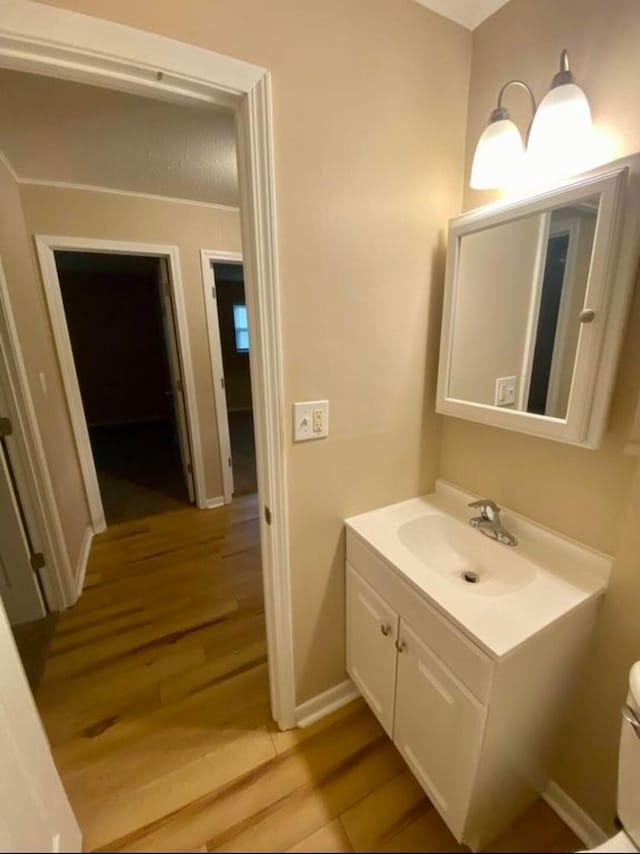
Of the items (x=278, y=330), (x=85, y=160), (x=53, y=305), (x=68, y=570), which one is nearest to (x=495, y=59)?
(x=278, y=330)

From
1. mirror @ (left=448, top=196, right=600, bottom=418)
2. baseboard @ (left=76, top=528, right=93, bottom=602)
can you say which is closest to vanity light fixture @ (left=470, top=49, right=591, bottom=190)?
mirror @ (left=448, top=196, right=600, bottom=418)

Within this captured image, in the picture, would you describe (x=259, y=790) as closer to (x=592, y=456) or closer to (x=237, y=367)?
(x=592, y=456)

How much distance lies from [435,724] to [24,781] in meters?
0.91

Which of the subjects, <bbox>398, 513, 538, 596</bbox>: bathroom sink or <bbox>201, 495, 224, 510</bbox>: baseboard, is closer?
<bbox>398, 513, 538, 596</bbox>: bathroom sink

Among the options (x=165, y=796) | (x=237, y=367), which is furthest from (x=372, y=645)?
(x=237, y=367)

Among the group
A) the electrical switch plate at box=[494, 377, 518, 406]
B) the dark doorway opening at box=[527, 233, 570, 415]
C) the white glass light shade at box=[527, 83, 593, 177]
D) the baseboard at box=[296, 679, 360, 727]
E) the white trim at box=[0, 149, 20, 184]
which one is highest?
the white trim at box=[0, 149, 20, 184]

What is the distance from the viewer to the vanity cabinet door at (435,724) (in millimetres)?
853

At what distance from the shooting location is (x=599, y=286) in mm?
862

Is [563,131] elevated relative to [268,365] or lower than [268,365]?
elevated

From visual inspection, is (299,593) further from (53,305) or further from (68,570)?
(53,305)

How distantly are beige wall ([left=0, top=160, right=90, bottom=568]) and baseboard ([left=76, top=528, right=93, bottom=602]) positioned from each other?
0.21 feet

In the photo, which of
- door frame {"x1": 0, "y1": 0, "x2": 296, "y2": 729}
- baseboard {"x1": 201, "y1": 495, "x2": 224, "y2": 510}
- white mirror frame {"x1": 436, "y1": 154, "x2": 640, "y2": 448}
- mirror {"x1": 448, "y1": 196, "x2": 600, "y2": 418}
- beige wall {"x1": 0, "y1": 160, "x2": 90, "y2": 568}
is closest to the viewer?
door frame {"x1": 0, "y1": 0, "x2": 296, "y2": 729}

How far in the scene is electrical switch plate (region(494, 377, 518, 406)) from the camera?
Result: 1134 millimetres

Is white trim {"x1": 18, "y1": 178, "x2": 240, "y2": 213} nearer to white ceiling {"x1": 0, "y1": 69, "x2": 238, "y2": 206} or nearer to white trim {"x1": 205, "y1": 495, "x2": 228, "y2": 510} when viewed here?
white ceiling {"x1": 0, "y1": 69, "x2": 238, "y2": 206}
